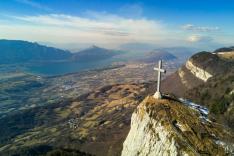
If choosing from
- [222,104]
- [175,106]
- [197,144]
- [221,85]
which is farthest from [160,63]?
[221,85]

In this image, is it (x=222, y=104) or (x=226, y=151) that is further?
(x=222, y=104)

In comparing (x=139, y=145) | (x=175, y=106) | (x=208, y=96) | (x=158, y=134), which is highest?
(x=175, y=106)

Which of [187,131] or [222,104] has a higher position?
[187,131]

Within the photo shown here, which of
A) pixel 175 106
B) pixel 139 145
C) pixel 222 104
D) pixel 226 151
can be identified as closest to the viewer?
pixel 226 151

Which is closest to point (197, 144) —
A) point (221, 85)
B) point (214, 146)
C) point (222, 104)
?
point (214, 146)

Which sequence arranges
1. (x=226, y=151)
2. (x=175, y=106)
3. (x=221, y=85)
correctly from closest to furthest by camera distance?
(x=226, y=151) < (x=175, y=106) < (x=221, y=85)

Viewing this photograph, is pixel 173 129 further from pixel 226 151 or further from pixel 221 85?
pixel 221 85
